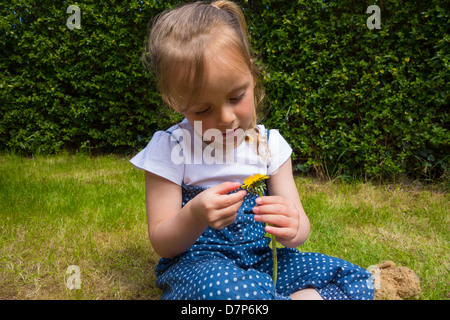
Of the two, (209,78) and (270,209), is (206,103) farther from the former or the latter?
(270,209)

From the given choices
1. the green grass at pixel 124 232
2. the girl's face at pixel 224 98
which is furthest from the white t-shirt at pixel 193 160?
the green grass at pixel 124 232

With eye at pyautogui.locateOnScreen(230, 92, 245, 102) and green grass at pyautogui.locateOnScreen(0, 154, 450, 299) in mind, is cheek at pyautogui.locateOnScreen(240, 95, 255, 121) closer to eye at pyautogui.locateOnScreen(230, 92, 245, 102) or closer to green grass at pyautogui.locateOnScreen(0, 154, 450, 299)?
eye at pyautogui.locateOnScreen(230, 92, 245, 102)

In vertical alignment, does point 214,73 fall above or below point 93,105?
above

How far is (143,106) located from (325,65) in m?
1.99

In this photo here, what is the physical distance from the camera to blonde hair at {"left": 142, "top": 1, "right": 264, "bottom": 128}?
136 centimetres

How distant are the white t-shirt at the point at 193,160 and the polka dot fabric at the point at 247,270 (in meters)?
0.07

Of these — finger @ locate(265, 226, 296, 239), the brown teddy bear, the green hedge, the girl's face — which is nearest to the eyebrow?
the girl's face

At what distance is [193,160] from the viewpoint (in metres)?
1.61

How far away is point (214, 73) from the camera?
4.44 feet

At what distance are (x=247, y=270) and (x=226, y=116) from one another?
572mm

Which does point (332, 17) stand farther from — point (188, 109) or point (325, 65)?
point (188, 109)

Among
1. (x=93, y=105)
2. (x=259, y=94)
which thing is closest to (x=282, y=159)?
(x=259, y=94)

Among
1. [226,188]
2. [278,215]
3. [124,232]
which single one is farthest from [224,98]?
[124,232]

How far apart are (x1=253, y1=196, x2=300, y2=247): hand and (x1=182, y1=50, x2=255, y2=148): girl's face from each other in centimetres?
32
